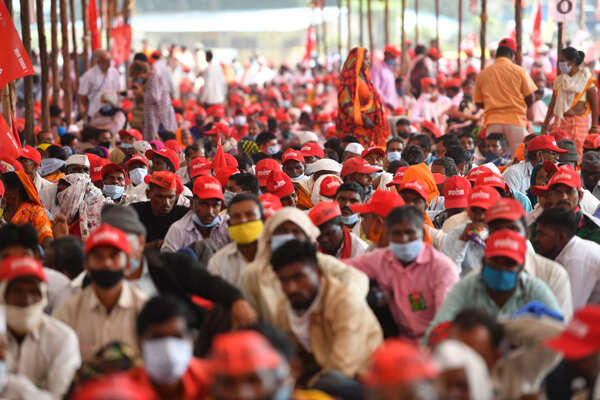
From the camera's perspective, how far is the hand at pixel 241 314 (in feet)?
14.1

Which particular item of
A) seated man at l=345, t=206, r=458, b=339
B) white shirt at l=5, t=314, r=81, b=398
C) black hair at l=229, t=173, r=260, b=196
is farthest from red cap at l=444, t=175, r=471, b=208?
white shirt at l=5, t=314, r=81, b=398

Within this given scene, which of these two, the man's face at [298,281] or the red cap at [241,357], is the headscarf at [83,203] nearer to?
the man's face at [298,281]

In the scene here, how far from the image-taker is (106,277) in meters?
4.24

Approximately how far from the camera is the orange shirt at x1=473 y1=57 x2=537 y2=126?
36.1 feet

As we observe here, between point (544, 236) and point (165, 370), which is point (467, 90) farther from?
point (165, 370)

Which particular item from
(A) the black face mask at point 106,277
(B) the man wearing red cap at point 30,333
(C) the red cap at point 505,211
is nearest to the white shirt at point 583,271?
(C) the red cap at point 505,211

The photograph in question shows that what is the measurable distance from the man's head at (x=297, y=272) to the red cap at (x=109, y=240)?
70cm

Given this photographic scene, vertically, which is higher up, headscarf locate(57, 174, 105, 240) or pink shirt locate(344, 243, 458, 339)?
pink shirt locate(344, 243, 458, 339)

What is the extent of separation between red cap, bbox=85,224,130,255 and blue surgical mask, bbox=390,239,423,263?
1.39 metres

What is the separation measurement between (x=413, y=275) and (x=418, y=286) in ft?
0.20

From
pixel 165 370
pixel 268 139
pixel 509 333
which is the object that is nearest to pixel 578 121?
pixel 268 139

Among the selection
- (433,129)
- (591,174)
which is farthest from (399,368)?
(433,129)

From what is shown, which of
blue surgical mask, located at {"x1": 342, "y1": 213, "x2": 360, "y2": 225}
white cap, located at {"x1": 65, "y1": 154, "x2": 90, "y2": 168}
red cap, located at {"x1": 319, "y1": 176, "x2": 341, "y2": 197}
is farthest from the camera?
white cap, located at {"x1": 65, "y1": 154, "x2": 90, "y2": 168}

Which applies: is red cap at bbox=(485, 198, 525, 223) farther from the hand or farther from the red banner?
the red banner
